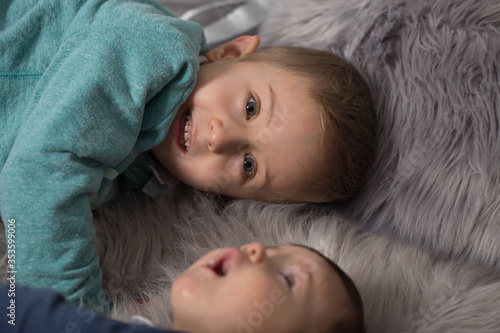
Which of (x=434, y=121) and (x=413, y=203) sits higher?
(x=434, y=121)

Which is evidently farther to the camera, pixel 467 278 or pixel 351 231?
pixel 351 231

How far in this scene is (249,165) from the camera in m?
1.32

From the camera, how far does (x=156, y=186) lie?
4.74 ft

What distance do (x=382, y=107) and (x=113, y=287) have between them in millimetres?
840

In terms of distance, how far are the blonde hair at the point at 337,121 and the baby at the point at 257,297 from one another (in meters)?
0.40

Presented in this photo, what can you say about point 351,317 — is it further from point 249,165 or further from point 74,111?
point 74,111

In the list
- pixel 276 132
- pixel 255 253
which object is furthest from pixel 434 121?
pixel 255 253

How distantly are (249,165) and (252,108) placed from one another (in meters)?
0.15

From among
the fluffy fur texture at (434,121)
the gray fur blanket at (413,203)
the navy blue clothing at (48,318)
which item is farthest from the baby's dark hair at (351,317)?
the fluffy fur texture at (434,121)

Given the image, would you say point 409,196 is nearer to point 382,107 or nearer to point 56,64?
point 382,107

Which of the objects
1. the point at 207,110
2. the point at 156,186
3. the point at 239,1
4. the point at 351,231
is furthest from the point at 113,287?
the point at 239,1

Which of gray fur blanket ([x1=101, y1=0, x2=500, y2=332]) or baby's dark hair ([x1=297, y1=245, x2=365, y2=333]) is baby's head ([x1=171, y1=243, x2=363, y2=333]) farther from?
gray fur blanket ([x1=101, y1=0, x2=500, y2=332])

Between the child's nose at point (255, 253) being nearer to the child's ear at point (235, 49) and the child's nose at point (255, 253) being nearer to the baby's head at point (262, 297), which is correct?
the baby's head at point (262, 297)

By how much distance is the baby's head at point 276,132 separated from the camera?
4.12ft
